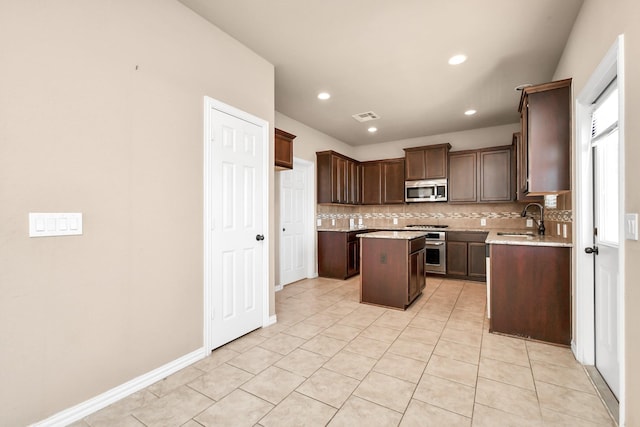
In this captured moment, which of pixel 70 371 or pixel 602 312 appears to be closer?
pixel 70 371

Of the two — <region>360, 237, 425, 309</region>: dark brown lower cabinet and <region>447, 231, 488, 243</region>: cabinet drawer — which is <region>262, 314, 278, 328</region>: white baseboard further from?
<region>447, 231, 488, 243</region>: cabinet drawer

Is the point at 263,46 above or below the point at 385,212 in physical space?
above

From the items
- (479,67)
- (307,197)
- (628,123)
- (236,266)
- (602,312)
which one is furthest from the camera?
(307,197)

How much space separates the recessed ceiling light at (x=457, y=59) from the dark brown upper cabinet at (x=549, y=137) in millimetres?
757

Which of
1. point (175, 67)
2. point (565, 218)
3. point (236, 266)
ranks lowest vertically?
point (236, 266)

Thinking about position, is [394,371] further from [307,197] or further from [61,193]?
[307,197]

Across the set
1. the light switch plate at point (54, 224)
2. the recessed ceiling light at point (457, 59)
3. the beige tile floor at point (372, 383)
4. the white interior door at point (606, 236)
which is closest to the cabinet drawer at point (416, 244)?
the beige tile floor at point (372, 383)

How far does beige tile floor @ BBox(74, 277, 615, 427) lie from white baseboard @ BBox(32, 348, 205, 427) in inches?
2.1

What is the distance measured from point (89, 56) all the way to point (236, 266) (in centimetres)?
188

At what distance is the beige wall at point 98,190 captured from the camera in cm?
153

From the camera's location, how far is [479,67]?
3301 mm

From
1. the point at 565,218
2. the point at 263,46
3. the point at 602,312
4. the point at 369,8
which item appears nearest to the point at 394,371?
the point at 602,312

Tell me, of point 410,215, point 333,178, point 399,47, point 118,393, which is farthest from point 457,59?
point 118,393

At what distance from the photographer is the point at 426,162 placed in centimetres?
579
